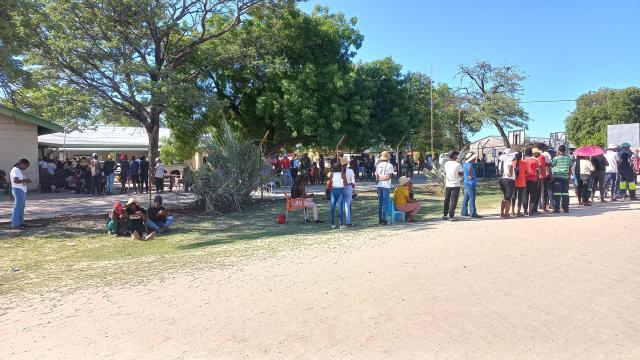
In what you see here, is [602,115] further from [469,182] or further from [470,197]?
[469,182]

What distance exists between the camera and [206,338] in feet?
14.3

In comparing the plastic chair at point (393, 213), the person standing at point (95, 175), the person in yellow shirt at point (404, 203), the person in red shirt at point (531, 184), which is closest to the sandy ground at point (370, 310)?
the plastic chair at point (393, 213)

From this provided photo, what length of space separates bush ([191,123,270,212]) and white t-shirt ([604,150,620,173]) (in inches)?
416

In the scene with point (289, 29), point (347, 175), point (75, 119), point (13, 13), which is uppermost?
point (289, 29)

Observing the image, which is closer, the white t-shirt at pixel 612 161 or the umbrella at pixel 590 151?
the umbrella at pixel 590 151

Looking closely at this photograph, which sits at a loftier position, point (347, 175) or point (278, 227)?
point (347, 175)

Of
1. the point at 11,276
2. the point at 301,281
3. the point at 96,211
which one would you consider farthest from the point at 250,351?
the point at 96,211

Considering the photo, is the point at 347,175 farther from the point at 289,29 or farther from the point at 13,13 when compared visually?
the point at 289,29

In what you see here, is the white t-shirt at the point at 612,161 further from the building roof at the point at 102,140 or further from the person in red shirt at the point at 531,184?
the building roof at the point at 102,140

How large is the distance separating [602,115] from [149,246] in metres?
54.5

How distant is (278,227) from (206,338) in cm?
720

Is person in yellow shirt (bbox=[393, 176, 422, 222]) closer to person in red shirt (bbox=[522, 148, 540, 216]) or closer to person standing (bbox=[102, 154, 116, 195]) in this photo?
person in red shirt (bbox=[522, 148, 540, 216])

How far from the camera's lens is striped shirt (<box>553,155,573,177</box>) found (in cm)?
1157

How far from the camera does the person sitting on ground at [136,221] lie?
1052 centimetres
